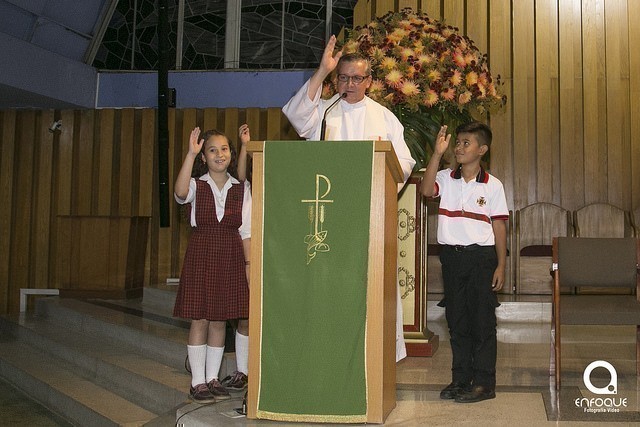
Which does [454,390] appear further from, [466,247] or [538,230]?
[538,230]

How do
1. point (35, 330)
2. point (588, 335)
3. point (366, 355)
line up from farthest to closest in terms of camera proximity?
point (35, 330), point (588, 335), point (366, 355)

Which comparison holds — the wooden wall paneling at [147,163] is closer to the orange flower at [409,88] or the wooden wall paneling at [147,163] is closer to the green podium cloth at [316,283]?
the orange flower at [409,88]

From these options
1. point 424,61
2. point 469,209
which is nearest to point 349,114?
point 469,209

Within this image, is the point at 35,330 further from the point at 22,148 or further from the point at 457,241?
the point at 457,241

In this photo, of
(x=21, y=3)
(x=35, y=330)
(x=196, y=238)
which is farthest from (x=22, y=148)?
(x=196, y=238)

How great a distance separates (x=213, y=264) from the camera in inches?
152

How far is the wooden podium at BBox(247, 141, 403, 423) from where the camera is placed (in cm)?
304

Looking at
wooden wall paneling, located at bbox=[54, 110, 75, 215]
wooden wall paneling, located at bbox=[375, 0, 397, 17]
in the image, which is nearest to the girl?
wooden wall paneling, located at bbox=[375, 0, 397, 17]

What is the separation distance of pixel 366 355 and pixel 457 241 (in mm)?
950

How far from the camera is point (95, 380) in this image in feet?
17.7

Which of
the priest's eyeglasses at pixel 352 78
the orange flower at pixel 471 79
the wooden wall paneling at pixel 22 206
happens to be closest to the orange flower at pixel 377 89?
the orange flower at pixel 471 79

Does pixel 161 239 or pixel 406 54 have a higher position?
pixel 406 54

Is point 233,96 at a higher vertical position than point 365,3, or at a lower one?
lower

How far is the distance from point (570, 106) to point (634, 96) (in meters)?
0.60
